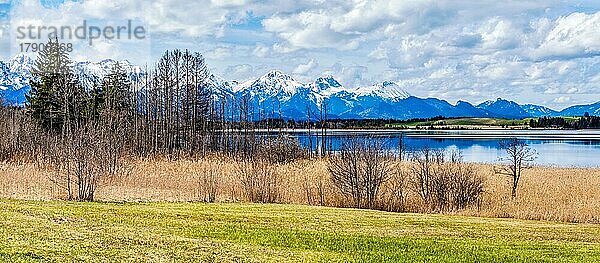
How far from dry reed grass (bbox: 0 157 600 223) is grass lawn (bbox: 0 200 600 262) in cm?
539

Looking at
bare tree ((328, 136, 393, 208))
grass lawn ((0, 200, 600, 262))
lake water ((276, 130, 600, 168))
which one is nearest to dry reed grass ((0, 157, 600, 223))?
bare tree ((328, 136, 393, 208))

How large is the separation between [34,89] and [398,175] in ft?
123

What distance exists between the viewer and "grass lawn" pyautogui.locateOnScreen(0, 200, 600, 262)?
33.4ft

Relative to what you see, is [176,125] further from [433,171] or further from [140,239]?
[140,239]

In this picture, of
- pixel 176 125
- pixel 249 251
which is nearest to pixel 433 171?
pixel 249 251

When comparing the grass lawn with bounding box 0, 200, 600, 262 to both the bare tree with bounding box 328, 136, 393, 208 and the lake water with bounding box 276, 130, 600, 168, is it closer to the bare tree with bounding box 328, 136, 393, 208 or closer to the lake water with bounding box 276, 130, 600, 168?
the bare tree with bounding box 328, 136, 393, 208

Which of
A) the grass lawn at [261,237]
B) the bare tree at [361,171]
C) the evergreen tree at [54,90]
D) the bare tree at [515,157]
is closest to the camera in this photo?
the grass lawn at [261,237]

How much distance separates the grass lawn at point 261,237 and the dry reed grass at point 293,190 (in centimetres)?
539

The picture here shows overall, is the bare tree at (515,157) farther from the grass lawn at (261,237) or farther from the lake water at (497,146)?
the grass lawn at (261,237)

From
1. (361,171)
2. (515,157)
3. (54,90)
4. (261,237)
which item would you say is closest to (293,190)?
(361,171)

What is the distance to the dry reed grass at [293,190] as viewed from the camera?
21.6m

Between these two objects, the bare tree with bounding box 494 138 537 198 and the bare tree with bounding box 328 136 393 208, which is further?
the bare tree with bounding box 494 138 537 198

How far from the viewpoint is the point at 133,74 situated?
207 ft

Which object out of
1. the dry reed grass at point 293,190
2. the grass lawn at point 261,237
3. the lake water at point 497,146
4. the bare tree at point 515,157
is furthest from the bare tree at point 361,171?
the grass lawn at point 261,237
